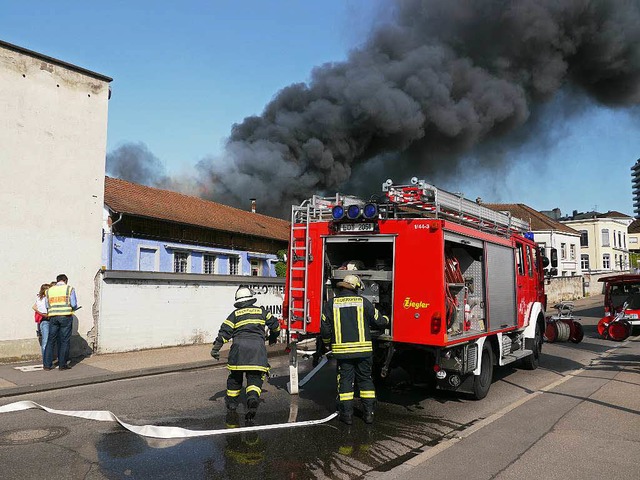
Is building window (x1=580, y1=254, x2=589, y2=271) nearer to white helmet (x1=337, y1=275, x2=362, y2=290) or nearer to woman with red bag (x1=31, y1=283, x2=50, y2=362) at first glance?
woman with red bag (x1=31, y1=283, x2=50, y2=362)

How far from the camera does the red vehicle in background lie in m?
11.9

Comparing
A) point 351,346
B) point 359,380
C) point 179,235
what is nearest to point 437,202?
point 351,346

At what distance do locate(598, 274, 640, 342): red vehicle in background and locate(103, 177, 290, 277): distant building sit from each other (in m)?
11.6

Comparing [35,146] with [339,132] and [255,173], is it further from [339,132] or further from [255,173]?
[339,132]

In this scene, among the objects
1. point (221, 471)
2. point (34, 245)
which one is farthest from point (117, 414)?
point (34, 245)

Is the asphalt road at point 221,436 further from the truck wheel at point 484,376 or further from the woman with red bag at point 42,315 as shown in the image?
the woman with red bag at point 42,315

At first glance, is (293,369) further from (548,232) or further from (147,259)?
(548,232)

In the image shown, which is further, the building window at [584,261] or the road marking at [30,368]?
the building window at [584,261]

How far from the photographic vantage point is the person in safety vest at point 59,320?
8.70 metres

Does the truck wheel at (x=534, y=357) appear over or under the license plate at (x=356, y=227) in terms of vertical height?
under

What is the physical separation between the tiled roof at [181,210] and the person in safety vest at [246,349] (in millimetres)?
9813

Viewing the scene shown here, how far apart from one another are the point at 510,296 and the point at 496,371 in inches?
67.9

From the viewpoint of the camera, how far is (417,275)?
19.1 feet

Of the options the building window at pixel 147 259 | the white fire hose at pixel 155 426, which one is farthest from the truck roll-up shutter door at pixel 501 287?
the building window at pixel 147 259
